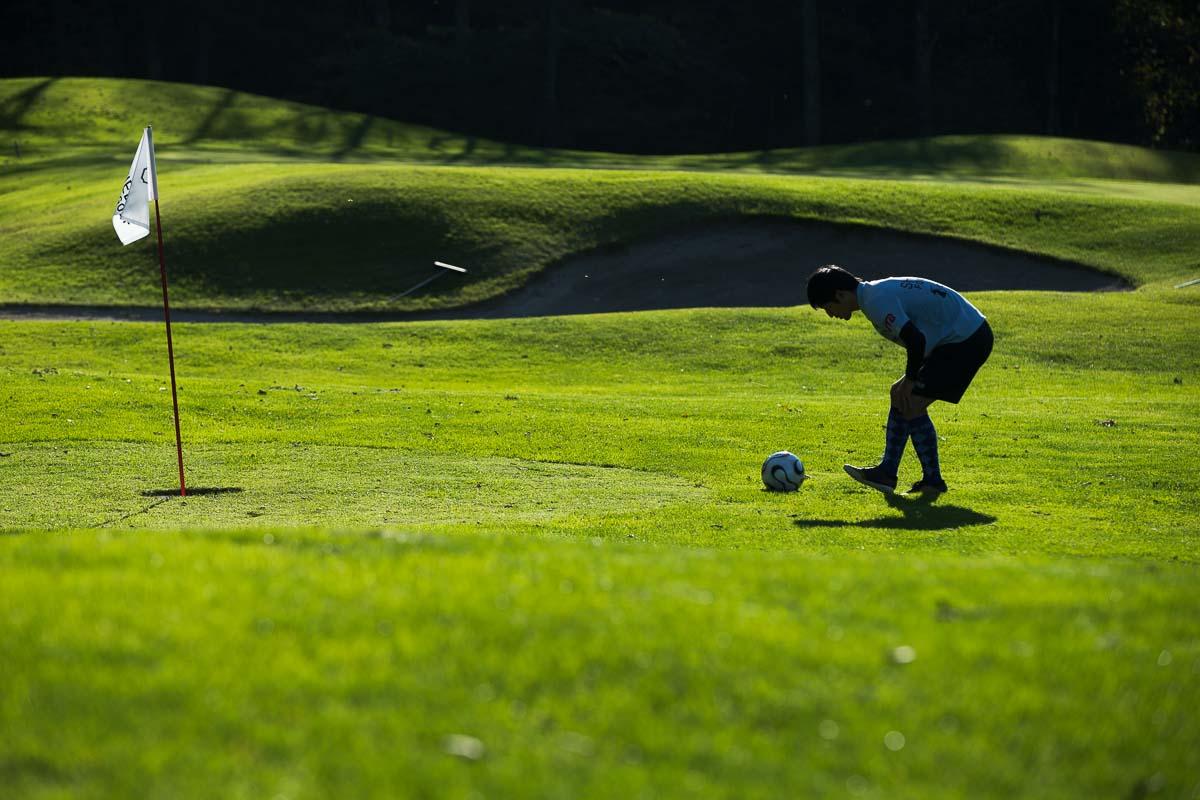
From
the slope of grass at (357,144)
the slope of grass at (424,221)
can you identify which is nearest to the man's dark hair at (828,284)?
the slope of grass at (424,221)

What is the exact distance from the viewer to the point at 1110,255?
33.9m

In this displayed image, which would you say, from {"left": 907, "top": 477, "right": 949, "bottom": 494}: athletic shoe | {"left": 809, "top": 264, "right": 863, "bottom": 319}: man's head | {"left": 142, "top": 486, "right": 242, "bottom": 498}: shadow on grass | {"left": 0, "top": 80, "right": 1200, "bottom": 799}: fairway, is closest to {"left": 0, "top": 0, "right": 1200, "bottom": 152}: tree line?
{"left": 0, "top": 80, "right": 1200, "bottom": 799}: fairway

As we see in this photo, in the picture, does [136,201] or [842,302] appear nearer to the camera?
[842,302]

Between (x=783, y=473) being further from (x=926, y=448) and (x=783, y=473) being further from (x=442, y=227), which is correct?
(x=442, y=227)

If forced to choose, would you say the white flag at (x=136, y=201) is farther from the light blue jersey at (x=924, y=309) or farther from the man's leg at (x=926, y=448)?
the man's leg at (x=926, y=448)

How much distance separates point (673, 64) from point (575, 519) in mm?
70831

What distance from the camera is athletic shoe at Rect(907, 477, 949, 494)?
1369 centimetres

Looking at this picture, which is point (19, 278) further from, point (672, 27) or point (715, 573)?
point (672, 27)

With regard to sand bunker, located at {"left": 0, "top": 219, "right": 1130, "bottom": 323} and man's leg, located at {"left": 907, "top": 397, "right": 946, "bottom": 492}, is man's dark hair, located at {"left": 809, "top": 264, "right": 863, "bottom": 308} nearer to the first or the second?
man's leg, located at {"left": 907, "top": 397, "right": 946, "bottom": 492}

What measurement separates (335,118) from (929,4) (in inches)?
1525

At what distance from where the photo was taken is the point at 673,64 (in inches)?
3150

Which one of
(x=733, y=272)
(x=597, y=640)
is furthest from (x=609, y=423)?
(x=733, y=272)

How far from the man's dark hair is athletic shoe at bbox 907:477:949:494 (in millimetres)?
2174

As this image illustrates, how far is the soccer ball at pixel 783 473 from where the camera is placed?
13.7 meters
